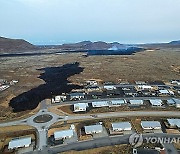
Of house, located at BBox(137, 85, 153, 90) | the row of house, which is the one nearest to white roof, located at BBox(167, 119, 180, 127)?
the row of house

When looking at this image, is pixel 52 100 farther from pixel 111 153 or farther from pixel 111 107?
pixel 111 153

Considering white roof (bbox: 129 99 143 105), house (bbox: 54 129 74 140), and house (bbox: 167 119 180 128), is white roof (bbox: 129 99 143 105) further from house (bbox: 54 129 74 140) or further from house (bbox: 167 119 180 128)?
house (bbox: 54 129 74 140)

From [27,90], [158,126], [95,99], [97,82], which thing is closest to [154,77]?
[97,82]

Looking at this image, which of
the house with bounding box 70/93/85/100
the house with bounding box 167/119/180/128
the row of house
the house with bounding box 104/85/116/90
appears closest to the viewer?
the house with bounding box 167/119/180/128

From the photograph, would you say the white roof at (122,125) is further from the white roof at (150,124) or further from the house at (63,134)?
the house at (63,134)

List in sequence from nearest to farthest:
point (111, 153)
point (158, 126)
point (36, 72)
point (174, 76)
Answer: point (111, 153) → point (158, 126) → point (174, 76) → point (36, 72)

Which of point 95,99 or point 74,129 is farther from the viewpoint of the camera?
point 95,99

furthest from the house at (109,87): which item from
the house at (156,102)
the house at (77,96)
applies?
the house at (156,102)
